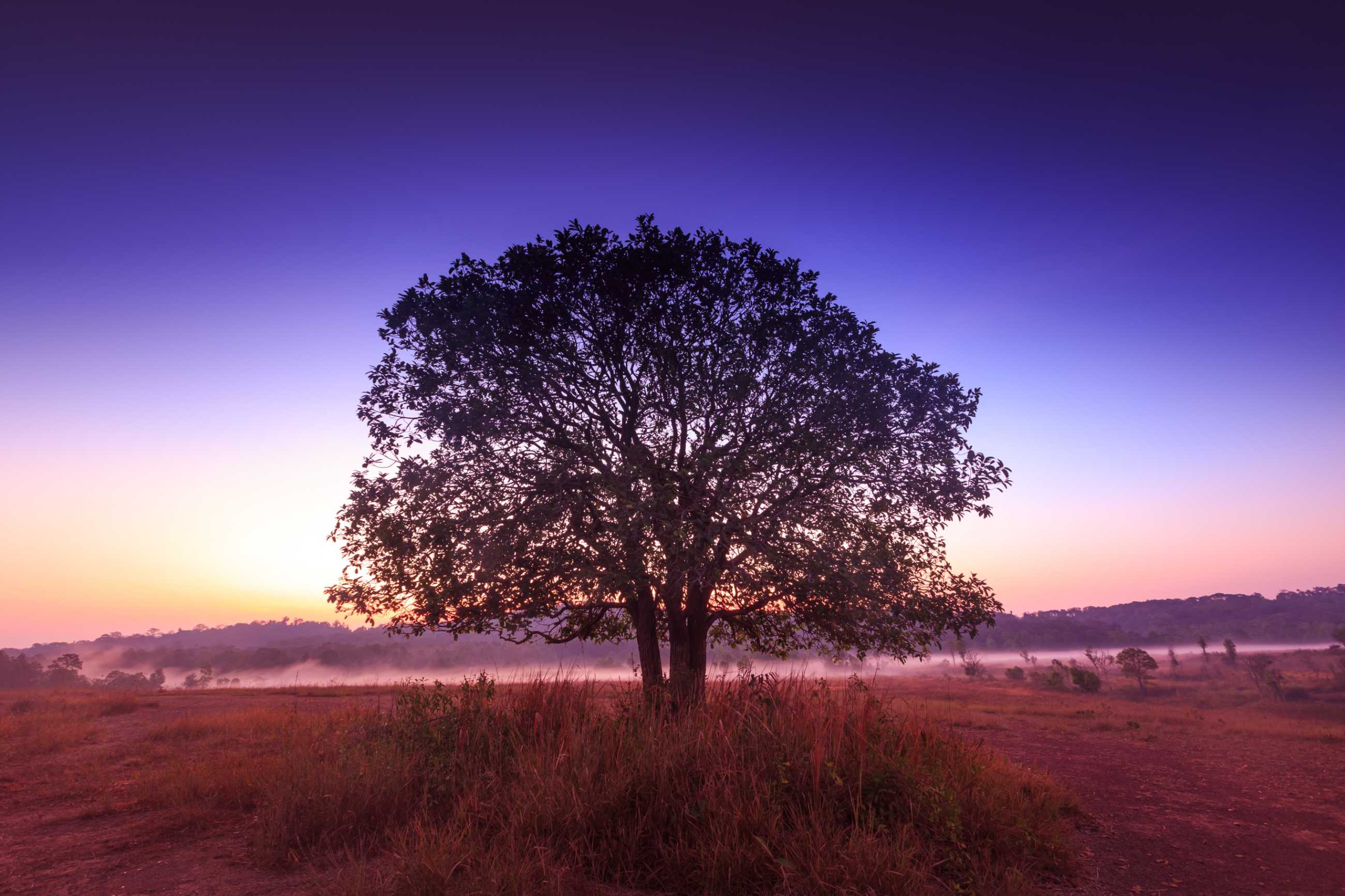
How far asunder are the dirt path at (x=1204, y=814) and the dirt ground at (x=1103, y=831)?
31 millimetres

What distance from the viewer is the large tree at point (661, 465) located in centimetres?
1102

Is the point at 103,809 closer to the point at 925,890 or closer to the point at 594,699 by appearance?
the point at 594,699

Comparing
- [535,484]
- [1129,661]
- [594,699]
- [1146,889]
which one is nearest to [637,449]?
[535,484]

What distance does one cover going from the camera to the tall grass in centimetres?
554

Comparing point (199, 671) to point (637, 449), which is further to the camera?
point (199, 671)

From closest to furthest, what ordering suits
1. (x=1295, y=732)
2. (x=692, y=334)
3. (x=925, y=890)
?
(x=925, y=890)
(x=692, y=334)
(x=1295, y=732)

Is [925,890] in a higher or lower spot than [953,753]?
lower

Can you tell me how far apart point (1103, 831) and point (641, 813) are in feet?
22.0

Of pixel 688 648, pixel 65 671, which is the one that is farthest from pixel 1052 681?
pixel 65 671

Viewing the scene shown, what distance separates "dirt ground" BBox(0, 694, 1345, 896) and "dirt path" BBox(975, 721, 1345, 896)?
3 centimetres

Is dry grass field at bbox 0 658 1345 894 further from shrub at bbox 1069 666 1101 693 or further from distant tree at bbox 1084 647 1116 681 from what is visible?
distant tree at bbox 1084 647 1116 681

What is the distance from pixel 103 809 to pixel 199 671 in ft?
307

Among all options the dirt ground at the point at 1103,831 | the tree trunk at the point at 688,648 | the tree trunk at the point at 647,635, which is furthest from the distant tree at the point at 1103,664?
the tree trunk at the point at 647,635

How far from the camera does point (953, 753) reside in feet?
26.1
